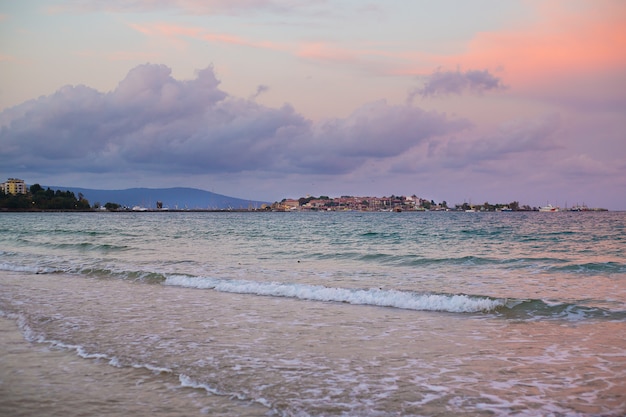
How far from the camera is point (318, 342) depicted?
10516mm

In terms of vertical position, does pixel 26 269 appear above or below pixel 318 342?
below

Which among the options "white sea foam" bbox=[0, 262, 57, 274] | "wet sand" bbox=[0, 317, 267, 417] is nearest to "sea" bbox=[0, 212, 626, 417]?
"wet sand" bbox=[0, 317, 267, 417]

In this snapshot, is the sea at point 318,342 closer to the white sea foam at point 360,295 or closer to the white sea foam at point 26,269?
the white sea foam at point 360,295

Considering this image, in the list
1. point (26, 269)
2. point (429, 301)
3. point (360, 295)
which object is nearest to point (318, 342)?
point (429, 301)

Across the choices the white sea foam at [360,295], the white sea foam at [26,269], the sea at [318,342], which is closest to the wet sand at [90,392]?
the sea at [318,342]

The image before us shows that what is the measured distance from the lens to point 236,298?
16.8m

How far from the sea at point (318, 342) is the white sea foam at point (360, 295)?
7cm

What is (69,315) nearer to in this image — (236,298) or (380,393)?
(236,298)

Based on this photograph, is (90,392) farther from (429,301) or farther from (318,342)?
(429,301)

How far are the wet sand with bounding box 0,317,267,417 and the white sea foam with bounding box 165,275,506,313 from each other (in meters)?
8.75

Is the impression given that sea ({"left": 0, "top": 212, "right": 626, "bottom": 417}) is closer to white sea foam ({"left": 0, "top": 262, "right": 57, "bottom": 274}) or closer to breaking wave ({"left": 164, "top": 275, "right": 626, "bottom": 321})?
breaking wave ({"left": 164, "top": 275, "right": 626, "bottom": 321})

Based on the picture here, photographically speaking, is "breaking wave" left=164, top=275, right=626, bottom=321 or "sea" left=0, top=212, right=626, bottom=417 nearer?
"sea" left=0, top=212, right=626, bottom=417

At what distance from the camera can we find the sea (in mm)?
7125

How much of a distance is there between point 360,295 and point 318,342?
6119 millimetres
